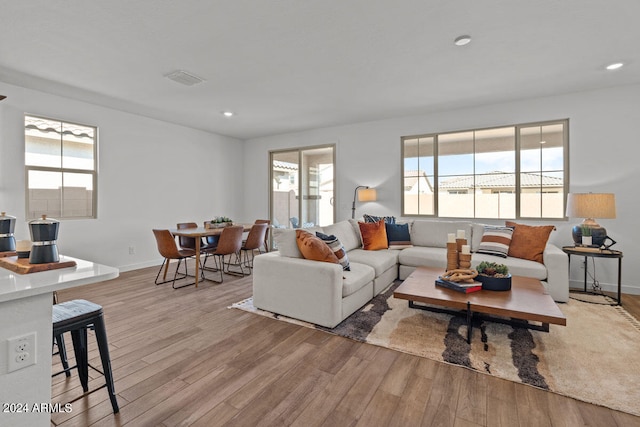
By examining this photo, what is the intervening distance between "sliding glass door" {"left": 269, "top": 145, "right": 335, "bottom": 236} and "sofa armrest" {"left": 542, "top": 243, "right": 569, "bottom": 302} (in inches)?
144

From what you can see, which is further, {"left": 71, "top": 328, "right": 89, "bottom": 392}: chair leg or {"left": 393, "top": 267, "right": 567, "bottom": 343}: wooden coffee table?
{"left": 393, "top": 267, "right": 567, "bottom": 343}: wooden coffee table

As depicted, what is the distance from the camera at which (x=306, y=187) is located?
A: 22.0 feet

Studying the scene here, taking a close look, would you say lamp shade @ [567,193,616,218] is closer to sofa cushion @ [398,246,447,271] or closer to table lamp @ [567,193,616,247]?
table lamp @ [567,193,616,247]

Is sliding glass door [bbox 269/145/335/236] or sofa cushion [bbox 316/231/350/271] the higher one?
sliding glass door [bbox 269/145/335/236]

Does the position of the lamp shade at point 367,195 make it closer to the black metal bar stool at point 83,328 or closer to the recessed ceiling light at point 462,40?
the recessed ceiling light at point 462,40

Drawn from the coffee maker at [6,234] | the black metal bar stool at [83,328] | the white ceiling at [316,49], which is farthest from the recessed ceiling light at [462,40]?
the coffee maker at [6,234]

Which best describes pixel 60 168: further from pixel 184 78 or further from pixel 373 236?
pixel 373 236

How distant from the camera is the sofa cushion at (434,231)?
4547 millimetres

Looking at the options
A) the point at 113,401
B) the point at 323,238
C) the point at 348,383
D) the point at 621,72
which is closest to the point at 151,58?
the point at 323,238

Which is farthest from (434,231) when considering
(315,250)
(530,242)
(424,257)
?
(315,250)

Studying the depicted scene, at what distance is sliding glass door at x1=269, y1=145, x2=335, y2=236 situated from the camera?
20.7 feet

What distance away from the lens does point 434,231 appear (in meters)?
4.67

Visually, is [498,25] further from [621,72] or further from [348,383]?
[348,383]

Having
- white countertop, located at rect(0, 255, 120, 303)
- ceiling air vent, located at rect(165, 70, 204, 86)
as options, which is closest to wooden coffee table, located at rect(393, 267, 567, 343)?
white countertop, located at rect(0, 255, 120, 303)
